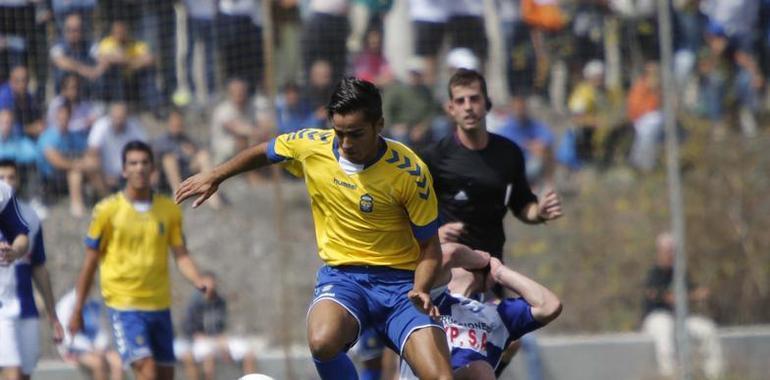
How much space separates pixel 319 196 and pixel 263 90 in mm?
6500

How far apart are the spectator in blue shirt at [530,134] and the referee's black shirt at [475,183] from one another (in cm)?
487

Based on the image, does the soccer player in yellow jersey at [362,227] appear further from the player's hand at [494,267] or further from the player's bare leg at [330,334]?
the player's hand at [494,267]

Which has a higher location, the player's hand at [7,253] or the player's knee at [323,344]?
the player's hand at [7,253]

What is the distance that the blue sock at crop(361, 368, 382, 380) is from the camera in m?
10.7

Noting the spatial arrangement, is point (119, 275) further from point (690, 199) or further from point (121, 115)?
point (690, 199)

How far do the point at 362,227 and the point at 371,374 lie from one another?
3766 mm

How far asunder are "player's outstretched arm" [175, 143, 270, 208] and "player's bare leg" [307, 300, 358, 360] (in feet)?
2.63

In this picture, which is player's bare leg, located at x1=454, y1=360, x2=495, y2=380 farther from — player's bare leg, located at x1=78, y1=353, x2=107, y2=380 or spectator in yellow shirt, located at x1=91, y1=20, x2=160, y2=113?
spectator in yellow shirt, located at x1=91, y1=20, x2=160, y2=113

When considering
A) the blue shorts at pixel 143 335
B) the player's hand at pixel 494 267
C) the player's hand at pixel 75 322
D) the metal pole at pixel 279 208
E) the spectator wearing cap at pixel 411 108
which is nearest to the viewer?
the player's hand at pixel 494 267

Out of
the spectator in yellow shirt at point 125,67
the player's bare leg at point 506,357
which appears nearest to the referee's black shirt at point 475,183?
the player's bare leg at point 506,357

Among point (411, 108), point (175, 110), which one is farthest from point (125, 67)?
point (411, 108)

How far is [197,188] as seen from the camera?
7145mm

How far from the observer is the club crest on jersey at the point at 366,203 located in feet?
24.2

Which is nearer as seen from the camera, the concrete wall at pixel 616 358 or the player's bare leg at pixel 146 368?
the player's bare leg at pixel 146 368
